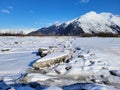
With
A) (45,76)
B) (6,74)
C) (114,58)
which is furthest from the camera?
(114,58)

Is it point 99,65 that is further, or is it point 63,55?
point 63,55

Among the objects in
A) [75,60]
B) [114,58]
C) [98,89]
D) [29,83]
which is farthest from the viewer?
[114,58]

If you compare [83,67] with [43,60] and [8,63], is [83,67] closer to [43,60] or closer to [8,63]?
[43,60]

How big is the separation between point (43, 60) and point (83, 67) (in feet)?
5.24

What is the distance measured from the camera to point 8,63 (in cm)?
1004

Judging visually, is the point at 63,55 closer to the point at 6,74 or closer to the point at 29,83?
the point at 6,74

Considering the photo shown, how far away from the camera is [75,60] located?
9703 mm

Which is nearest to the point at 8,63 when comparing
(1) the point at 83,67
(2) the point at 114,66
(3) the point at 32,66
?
(3) the point at 32,66

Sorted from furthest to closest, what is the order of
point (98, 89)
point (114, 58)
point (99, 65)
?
point (114, 58), point (99, 65), point (98, 89)

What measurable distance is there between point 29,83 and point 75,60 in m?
3.15

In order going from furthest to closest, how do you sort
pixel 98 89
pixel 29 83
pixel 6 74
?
pixel 6 74 → pixel 29 83 → pixel 98 89

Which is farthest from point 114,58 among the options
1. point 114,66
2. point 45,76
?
point 45,76

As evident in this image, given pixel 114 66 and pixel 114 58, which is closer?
pixel 114 66

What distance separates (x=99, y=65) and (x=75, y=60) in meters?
1.16
